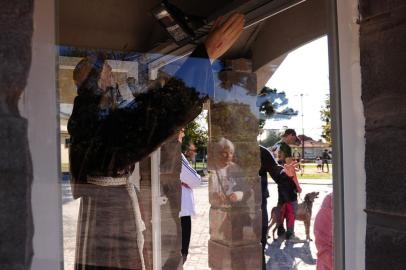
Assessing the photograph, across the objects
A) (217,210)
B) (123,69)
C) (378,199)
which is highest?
(123,69)

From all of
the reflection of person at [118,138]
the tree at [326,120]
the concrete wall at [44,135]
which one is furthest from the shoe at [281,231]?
the concrete wall at [44,135]

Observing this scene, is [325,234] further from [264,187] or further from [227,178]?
[227,178]

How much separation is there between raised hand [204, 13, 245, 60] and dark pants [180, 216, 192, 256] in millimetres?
1561

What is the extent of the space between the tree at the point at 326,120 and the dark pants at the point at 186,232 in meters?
1.60

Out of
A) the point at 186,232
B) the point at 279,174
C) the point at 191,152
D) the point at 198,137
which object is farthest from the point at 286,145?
the point at 186,232

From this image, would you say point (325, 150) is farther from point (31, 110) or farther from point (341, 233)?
point (31, 110)

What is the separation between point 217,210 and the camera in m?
2.61

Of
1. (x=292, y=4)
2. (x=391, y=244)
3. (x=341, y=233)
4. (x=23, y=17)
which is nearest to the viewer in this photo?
(x=23, y=17)

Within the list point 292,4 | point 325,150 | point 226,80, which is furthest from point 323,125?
point 226,80

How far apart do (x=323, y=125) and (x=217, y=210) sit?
1327 millimetres

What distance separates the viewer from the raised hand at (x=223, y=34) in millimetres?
1407

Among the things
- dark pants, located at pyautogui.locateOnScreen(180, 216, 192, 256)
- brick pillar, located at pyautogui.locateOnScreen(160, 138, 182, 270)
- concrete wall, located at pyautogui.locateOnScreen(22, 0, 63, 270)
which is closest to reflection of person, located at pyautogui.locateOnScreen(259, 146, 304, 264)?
brick pillar, located at pyautogui.locateOnScreen(160, 138, 182, 270)

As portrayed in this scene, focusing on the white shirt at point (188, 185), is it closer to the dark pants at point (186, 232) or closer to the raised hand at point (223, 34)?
the dark pants at point (186, 232)

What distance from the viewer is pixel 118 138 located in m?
1.42
